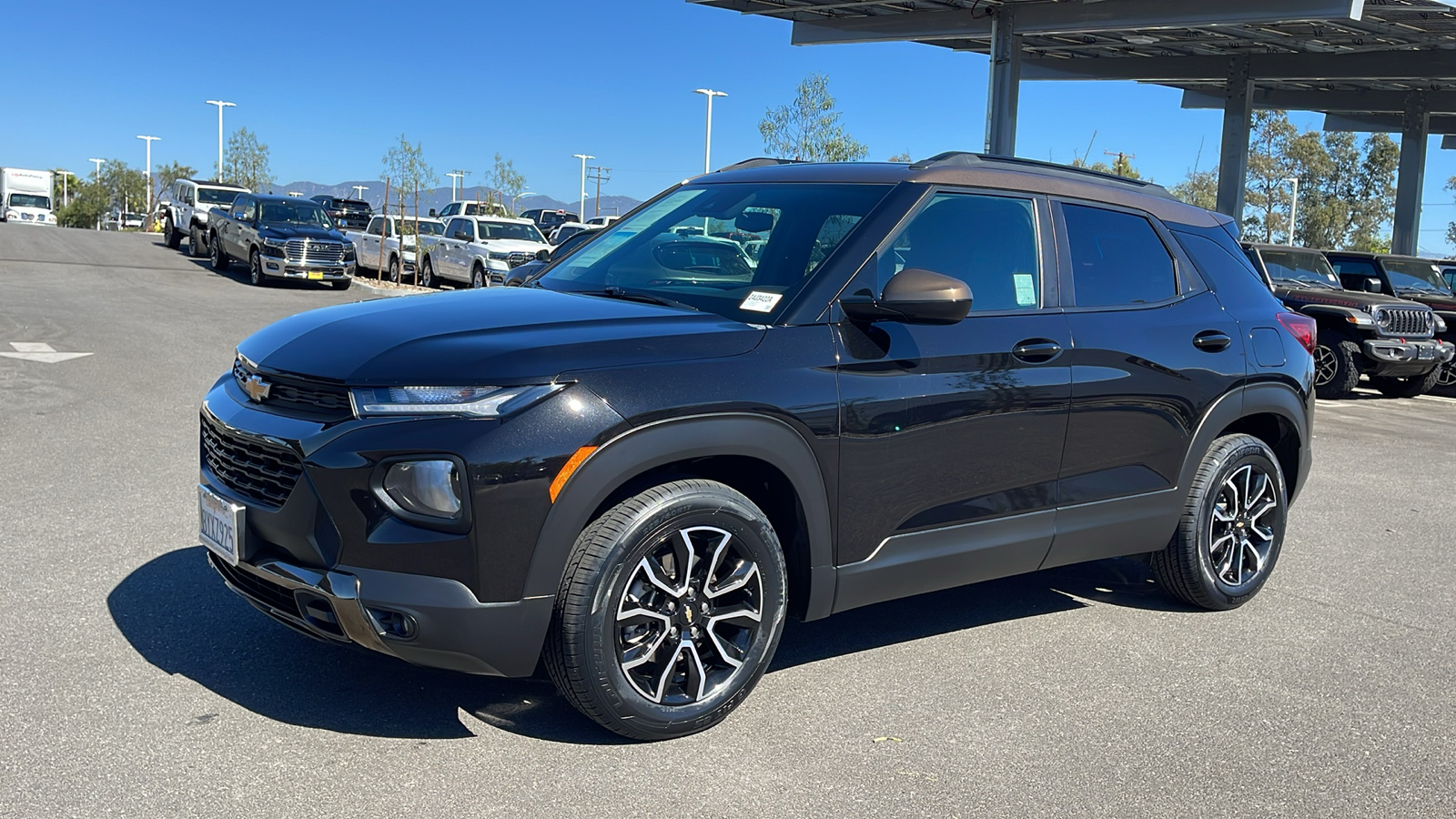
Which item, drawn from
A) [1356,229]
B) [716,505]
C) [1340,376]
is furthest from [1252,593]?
[1356,229]

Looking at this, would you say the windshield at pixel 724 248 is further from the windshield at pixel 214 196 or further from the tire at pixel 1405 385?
the windshield at pixel 214 196

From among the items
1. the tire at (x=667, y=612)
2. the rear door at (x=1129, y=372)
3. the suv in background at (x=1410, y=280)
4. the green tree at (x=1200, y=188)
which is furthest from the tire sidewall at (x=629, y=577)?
the green tree at (x=1200, y=188)

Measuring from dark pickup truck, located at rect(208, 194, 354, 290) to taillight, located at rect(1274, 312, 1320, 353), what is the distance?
20.9 meters

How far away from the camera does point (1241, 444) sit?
18.4 feet

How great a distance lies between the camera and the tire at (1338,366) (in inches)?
618

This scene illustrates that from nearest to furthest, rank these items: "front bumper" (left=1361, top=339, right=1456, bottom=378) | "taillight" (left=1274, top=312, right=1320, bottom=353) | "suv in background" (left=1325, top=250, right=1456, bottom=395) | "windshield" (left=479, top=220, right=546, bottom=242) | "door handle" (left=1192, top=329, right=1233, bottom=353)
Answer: "door handle" (left=1192, top=329, right=1233, bottom=353)
"taillight" (left=1274, top=312, right=1320, bottom=353)
"front bumper" (left=1361, top=339, right=1456, bottom=378)
"suv in background" (left=1325, top=250, right=1456, bottom=395)
"windshield" (left=479, top=220, right=546, bottom=242)

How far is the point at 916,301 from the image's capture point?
405cm

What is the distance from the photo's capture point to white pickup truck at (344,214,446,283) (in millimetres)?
28078

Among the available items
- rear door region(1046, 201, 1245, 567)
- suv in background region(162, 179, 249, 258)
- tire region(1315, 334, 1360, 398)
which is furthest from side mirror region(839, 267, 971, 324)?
suv in background region(162, 179, 249, 258)

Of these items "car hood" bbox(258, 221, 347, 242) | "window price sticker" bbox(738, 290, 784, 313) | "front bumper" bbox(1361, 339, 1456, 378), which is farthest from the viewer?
"car hood" bbox(258, 221, 347, 242)

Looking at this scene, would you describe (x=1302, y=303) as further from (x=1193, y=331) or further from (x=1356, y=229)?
(x=1356, y=229)

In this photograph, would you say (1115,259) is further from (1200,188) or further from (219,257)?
(1200,188)

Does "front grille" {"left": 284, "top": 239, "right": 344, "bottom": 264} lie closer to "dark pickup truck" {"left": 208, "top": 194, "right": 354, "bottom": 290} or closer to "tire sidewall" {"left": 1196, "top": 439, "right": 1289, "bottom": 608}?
"dark pickup truck" {"left": 208, "top": 194, "right": 354, "bottom": 290}

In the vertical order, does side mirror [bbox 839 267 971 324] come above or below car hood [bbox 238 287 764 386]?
above
